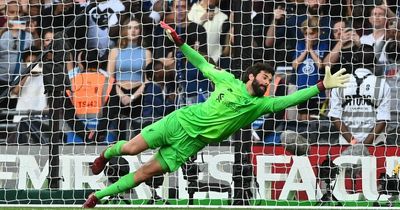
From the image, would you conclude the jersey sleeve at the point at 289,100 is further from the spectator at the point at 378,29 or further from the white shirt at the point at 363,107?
the spectator at the point at 378,29

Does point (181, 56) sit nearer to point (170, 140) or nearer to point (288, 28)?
point (288, 28)

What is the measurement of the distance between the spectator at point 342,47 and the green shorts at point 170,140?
12.5 feet

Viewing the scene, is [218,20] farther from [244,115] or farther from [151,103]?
[244,115]

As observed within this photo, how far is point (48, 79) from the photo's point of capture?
14391 mm

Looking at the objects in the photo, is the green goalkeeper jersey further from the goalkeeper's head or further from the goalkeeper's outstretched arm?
the goalkeeper's outstretched arm

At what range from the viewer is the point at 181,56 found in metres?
14.5

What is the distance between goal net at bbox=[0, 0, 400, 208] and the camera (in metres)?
13.8

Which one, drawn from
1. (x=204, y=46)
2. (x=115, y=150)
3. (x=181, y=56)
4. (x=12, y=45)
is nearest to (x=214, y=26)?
(x=204, y=46)

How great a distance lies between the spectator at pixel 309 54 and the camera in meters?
14.2

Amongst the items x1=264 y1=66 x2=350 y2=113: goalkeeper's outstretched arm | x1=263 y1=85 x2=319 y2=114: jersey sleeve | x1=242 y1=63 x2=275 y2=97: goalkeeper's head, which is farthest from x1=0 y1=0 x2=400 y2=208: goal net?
x1=264 y1=66 x2=350 y2=113: goalkeeper's outstretched arm

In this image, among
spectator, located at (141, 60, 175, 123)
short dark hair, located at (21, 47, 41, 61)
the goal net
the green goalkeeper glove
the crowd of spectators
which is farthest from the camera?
short dark hair, located at (21, 47, 41, 61)

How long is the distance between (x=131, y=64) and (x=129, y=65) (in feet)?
0.11

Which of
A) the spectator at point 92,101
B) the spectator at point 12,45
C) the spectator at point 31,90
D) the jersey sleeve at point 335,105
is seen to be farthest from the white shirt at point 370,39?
A: the spectator at point 12,45

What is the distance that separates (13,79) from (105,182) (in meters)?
2.25
